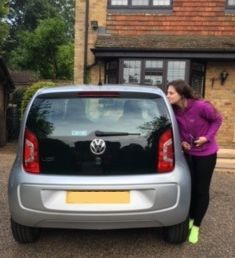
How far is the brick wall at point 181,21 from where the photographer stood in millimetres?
13156

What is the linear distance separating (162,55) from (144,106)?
8.64m

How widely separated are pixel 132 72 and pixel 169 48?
1315 millimetres

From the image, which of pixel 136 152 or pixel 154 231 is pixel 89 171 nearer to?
pixel 136 152

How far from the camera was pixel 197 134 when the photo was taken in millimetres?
4555

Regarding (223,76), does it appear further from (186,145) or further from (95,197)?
(95,197)

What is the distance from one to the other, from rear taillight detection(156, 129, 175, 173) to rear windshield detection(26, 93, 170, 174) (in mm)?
65

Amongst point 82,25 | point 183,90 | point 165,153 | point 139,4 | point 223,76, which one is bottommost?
point 223,76

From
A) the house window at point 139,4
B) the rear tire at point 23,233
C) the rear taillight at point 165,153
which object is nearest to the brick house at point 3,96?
the house window at point 139,4

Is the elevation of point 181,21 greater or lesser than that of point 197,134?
greater

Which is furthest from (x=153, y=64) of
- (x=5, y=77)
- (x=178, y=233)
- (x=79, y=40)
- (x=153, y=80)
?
(x=178, y=233)

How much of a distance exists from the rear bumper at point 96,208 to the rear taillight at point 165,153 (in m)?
0.15

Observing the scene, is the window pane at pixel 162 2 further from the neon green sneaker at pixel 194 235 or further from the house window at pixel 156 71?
the neon green sneaker at pixel 194 235

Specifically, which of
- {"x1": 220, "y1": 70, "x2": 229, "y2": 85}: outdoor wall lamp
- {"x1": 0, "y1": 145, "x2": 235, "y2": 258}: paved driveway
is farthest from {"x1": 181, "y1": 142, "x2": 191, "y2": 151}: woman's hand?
{"x1": 220, "y1": 70, "x2": 229, "y2": 85}: outdoor wall lamp

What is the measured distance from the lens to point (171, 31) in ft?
43.8
